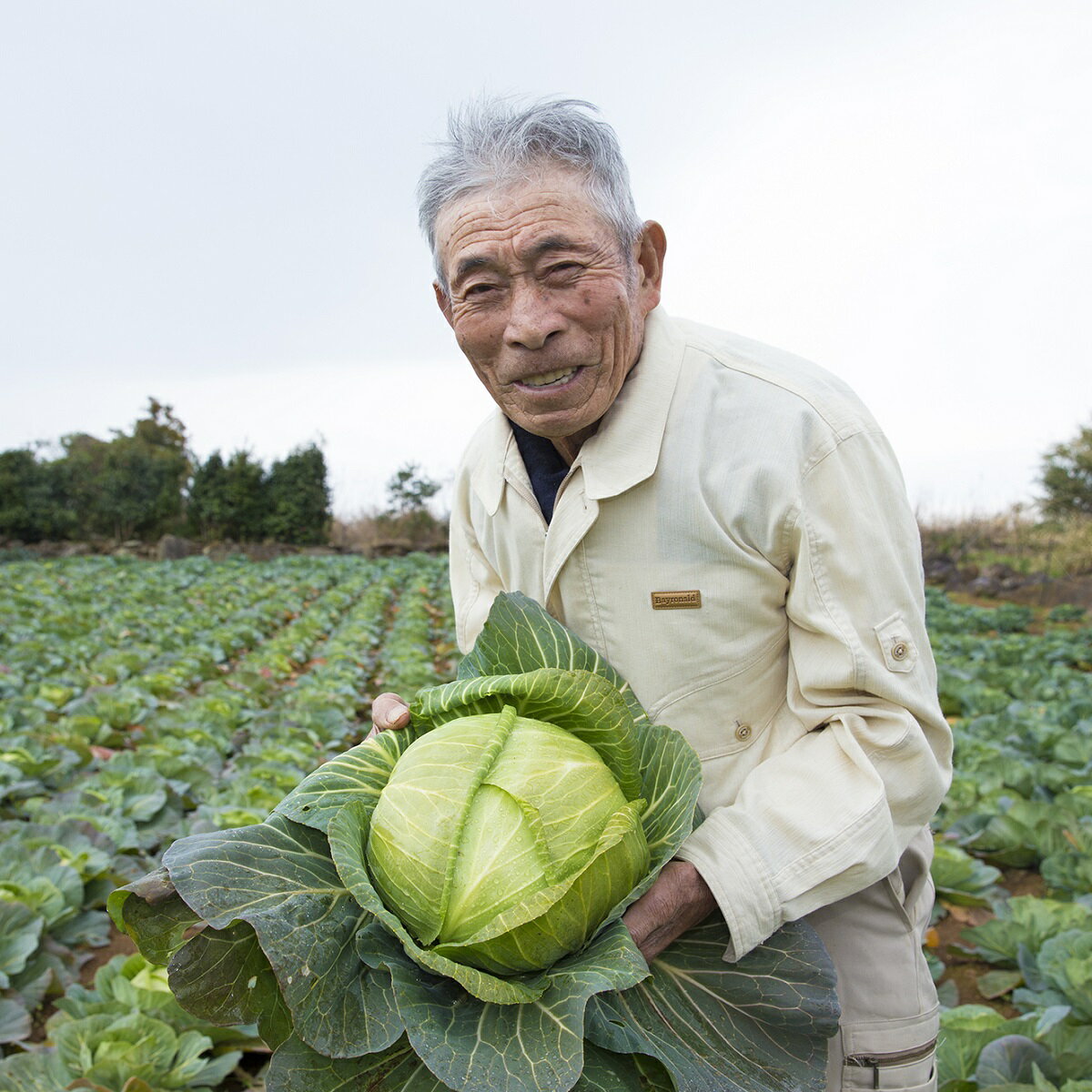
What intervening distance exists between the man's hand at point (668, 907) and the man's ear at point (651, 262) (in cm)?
108

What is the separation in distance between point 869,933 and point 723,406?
1009mm

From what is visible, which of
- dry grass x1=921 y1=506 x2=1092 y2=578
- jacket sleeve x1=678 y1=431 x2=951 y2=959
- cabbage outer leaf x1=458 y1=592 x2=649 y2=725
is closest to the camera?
jacket sleeve x1=678 y1=431 x2=951 y2=959

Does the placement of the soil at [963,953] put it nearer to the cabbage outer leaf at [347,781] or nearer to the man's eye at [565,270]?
the cabbage outer leaf at [347,781]

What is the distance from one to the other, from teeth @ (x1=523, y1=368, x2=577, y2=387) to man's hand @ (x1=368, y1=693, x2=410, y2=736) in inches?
25.9

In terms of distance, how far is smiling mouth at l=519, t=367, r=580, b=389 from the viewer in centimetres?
167

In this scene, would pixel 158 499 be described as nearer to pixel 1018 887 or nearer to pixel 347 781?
pixel 1018 887

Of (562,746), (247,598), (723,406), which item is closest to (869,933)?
(562,746)

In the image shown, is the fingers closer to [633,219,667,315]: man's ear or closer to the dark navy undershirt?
the dark navy undershirt

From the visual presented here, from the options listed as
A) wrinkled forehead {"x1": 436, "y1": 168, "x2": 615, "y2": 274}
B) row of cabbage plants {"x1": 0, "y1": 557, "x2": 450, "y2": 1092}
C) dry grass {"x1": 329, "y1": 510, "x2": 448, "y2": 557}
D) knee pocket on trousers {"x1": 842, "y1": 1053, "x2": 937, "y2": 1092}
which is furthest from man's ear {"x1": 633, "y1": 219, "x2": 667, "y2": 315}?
dry grass {"x1": 329, "y1": 510, "x2": 448, "y2": 557}

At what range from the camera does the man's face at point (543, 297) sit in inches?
62.4

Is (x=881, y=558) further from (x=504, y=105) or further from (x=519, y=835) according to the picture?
(x=504, y=105)

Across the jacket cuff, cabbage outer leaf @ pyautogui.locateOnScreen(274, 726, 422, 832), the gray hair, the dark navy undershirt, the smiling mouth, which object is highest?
the gray hair

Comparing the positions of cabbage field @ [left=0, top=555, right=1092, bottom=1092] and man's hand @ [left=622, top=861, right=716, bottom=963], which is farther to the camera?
cabbage field @ [left=0, top=555, right=1092, bottom=1092]

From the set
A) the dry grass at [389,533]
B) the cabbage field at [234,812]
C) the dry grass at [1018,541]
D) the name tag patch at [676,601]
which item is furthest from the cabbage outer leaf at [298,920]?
the dry grass at [389,533]
